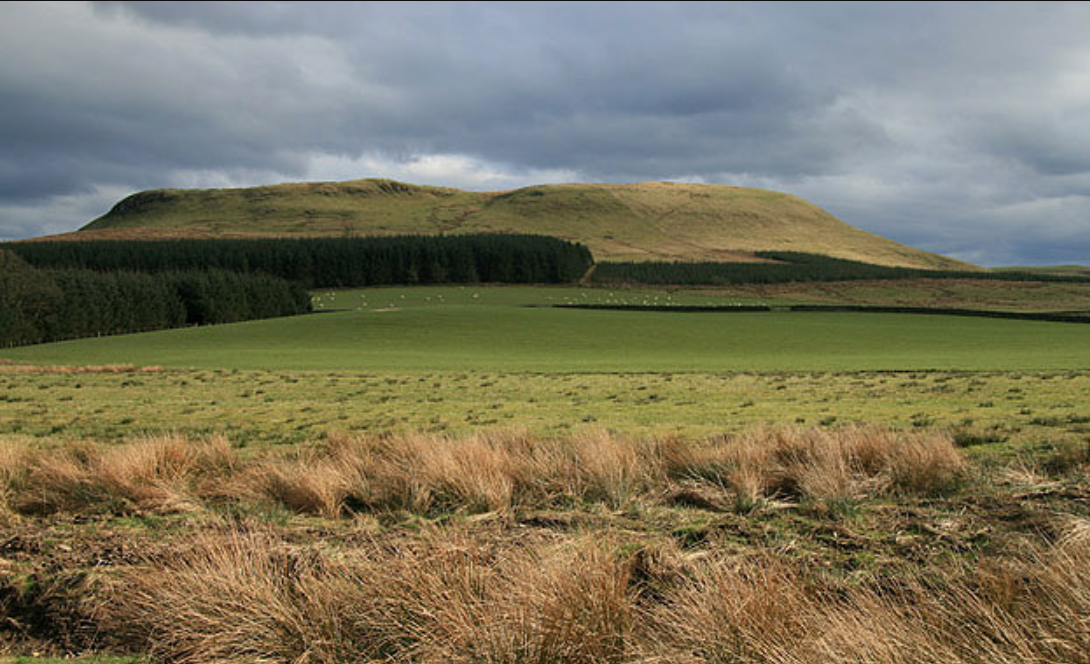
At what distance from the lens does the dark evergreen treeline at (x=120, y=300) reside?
3073 inches

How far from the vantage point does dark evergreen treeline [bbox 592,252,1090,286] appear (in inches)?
5330

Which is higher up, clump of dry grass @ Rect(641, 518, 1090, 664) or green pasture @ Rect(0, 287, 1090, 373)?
clump of dry grass @ Rect(641, 518, 1090, 664)

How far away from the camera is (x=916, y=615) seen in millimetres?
4871

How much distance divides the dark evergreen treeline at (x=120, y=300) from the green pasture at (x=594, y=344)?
15.7 m

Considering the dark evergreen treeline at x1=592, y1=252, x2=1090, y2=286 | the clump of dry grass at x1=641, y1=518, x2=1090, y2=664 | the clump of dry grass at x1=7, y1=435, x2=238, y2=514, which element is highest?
the dark evergreen treeline at x1=592, y1=252, x2=1090, y2=286

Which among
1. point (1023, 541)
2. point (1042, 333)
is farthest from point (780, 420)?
point (1042, 333)

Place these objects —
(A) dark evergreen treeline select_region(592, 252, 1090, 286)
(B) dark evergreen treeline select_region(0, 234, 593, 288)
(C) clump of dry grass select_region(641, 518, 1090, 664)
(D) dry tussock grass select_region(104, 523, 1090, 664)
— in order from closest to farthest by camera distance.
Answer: (C) clump of dry grass select_region(641, 518, 1090, 664)
(D) dry tussock grass select_region(104, 523, 1090, 664)
(A) dark evergreen treeline select_region(592, 252, 1090, 286)
(B) dark evergreen treeline select_region(0, 234, 593, 288)

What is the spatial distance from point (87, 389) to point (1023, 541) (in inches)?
1245

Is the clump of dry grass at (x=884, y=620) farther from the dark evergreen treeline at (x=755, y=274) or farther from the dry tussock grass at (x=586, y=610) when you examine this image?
the dark evergreen treeline at (x=755, y=274)

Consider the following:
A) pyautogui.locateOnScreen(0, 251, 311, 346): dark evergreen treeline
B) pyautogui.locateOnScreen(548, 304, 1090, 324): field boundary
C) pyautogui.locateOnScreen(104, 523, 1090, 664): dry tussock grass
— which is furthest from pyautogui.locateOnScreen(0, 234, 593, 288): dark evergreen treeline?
pyautogui.locateOnScreen(104, 523, 1090, 664): dry tussock grass

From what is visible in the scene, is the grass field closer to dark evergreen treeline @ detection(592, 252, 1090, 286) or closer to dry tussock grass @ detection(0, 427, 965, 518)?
dry tussock grass @ detection(0, 427, 965, 518)

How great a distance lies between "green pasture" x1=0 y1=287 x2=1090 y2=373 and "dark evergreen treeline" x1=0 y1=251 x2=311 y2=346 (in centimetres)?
1567

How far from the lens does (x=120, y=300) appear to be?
89312 mm

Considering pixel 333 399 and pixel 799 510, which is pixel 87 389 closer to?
pixel 333 399
